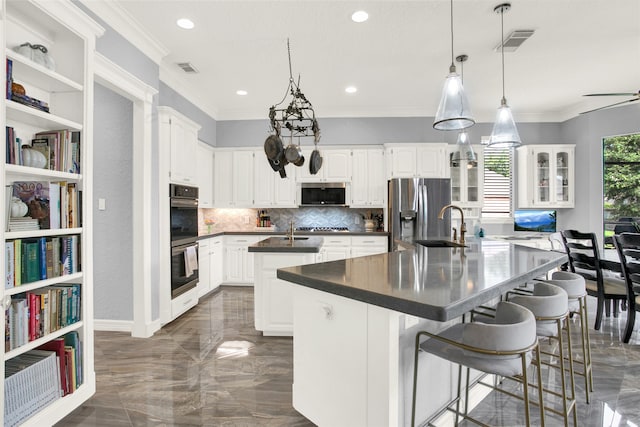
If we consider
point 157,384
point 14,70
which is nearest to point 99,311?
point 157,384

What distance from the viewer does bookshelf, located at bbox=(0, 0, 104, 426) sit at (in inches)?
68.6

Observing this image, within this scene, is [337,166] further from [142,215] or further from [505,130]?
[142,215]

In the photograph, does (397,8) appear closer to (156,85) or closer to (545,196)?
(156,85)

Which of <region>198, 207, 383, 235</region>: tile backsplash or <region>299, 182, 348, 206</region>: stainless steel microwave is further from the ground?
<region>299, 182, 348, 206</region>: stainless steel microwave

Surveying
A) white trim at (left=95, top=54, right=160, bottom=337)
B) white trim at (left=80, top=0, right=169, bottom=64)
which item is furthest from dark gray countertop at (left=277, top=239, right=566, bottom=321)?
white trim at (left=80, top=0, right=169, bottom=64)

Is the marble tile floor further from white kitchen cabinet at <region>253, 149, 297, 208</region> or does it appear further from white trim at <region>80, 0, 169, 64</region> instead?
white trim at <region>80, 0, 169, 64</region>

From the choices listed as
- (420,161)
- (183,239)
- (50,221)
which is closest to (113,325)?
(183,239)

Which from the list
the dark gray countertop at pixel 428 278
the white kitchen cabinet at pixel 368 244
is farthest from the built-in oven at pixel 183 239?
the dark gray countertop at pixel 428 278

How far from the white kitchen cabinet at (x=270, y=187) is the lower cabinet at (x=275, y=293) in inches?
97.2

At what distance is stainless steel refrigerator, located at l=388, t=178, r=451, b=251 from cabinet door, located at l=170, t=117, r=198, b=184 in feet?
9.60

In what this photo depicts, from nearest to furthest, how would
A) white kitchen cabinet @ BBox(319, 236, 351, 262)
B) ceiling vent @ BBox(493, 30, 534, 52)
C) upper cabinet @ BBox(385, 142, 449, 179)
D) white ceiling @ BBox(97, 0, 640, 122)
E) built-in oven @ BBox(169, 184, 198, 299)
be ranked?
white ceiling @ BBox(97, 0, 640, 122)
ceiling vent @ BBox(493, 30, 534, 52)
built-in oven @ BBox(169, 184, 198, 299)
white kitchen cabinet @ BBox(319, 236, 351, 262)
upper cabinet @ BBox(385, 142, 449, 179)

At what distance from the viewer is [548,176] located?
559cm

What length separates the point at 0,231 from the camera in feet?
5.31

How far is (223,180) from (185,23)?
2999mm
